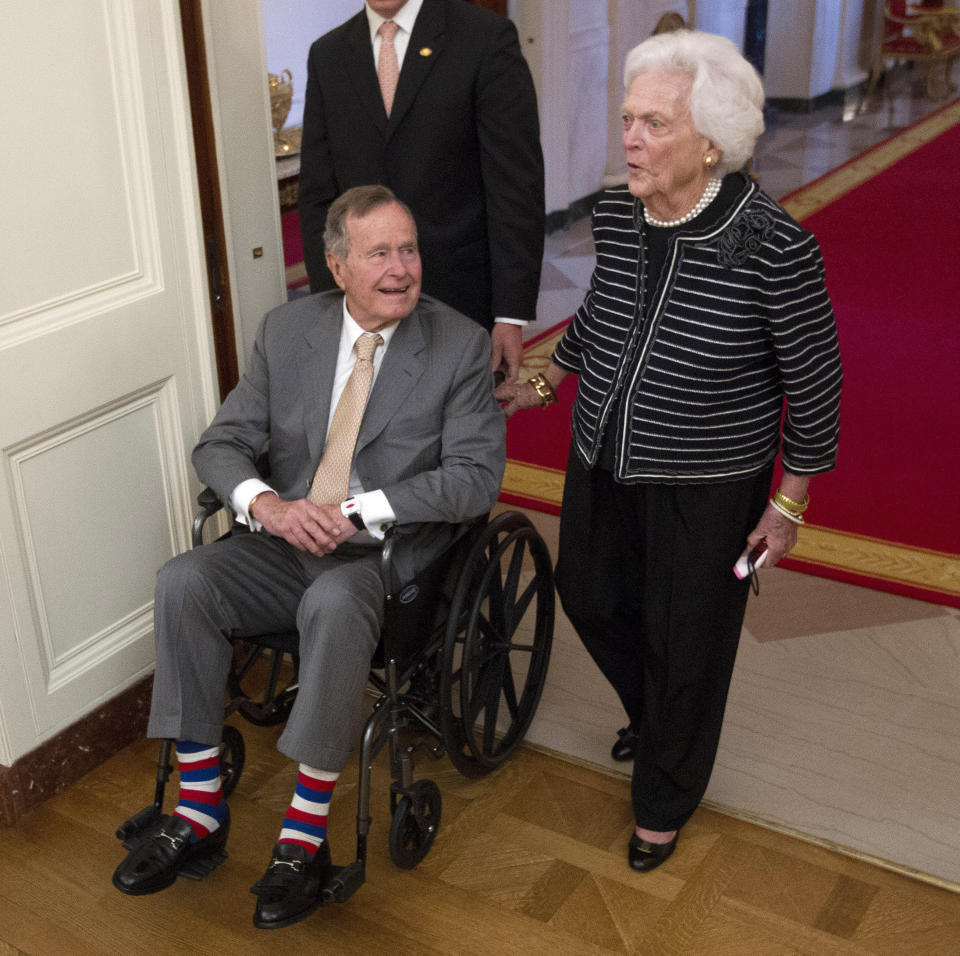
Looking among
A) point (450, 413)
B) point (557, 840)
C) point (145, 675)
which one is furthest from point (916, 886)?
point (145, 675)

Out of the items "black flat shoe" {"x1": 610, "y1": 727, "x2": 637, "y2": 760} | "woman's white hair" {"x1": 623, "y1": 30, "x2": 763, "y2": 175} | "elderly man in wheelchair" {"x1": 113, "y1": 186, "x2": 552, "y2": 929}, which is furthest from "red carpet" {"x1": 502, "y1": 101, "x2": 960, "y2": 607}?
"woman's white hair" {"x1": 623, "y1": 30, "x2": 763, "y2": 175}

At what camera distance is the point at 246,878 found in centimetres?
236

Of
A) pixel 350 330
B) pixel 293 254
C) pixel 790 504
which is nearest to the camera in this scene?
pixel 790 504

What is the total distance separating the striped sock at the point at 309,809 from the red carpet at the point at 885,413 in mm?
1745

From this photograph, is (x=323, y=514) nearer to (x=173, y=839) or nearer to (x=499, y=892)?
(x=173, y=839)

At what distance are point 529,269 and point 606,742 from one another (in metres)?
1.09

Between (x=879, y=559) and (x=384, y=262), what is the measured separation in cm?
188

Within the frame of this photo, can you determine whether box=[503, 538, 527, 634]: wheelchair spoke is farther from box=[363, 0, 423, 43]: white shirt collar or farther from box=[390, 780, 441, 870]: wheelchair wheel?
box=[363, 0, 423, 43]: white shirt collar

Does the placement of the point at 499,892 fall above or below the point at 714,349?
below

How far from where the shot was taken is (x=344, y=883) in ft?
7.08

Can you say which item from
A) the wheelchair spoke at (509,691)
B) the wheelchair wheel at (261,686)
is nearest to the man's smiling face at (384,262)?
the wheelchair wheel at (261,686)

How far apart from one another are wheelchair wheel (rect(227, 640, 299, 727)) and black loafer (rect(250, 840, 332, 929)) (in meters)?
0.38

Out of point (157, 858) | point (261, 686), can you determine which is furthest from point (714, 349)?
point (261, 686)

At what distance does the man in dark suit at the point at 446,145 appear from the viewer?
8.66 feet
